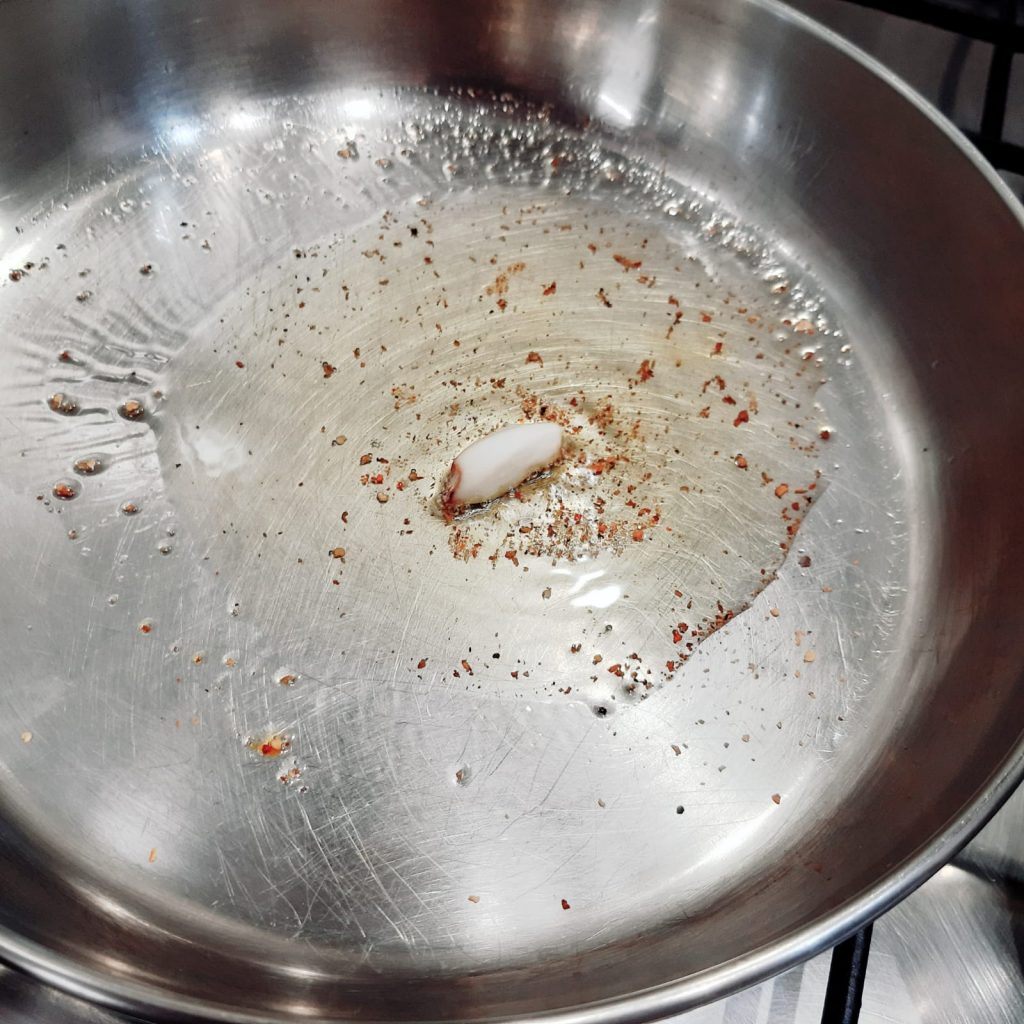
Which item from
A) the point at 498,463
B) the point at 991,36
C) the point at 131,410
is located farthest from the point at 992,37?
the point at 131,410

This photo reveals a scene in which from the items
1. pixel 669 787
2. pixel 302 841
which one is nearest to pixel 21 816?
pixel 302 841

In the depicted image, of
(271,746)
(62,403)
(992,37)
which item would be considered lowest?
(271,746)

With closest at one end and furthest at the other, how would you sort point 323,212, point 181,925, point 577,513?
point 181,925
point 577,513
point 323,212

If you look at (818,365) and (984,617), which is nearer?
(984,617)

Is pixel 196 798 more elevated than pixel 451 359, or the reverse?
pixel 451 359

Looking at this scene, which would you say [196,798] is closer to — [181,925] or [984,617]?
[181,925]

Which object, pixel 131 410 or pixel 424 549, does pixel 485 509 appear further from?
pixel 131 410

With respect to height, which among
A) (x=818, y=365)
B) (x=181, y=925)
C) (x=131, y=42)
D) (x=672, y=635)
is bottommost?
(x=181, y=925)
